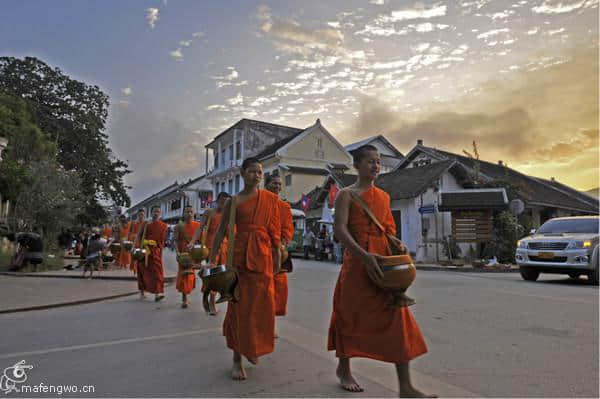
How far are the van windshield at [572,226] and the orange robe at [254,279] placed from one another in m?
11.1


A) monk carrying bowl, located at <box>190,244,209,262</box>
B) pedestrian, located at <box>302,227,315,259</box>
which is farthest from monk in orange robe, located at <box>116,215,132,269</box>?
monk carrying bowl, located at <box>190,244,209,262</box>

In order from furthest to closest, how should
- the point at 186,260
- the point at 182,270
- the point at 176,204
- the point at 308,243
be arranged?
the point at 176,204, the point at 308,243, the point at 182,270, the point at 186,260

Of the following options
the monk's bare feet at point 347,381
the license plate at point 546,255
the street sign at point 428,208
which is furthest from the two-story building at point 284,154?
the monk's bare feet at point 347,381

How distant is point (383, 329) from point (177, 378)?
181 cm

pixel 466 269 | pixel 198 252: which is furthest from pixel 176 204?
pixel 198 252

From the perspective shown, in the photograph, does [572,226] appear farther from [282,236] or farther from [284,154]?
[284,154]

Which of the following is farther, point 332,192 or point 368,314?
point 332,192

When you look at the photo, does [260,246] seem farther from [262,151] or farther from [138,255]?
[262,151]

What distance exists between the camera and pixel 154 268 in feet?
28.5

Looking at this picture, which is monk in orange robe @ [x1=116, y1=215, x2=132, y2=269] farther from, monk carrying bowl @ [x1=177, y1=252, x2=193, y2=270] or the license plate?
the license plate

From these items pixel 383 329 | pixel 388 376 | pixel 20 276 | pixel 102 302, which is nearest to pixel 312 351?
pixel 388 376

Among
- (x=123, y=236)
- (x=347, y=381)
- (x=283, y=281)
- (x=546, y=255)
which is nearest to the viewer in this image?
(x=347, y=381)

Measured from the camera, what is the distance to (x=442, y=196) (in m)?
20.0

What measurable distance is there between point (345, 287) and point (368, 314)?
10.3 inches
